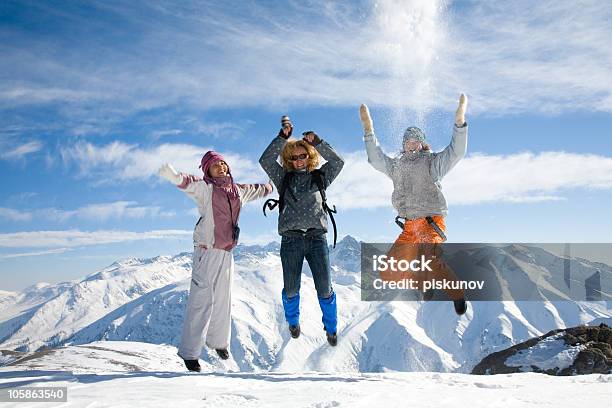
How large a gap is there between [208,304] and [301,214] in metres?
2.45

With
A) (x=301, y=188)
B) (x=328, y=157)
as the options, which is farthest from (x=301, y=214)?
(x=328, y=157)

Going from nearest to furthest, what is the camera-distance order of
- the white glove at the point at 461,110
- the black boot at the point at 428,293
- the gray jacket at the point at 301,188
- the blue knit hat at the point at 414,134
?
the white glove at the point at 461,110 < the gray jacket at the point at 301,188 < the black boot at the point at 428,293 < the blue knit hat at the point at 414,134

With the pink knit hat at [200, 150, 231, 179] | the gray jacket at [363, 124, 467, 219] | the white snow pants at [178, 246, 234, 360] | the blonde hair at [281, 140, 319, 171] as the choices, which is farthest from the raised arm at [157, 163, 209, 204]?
the gray jacket at [363, 124, 467, 219]

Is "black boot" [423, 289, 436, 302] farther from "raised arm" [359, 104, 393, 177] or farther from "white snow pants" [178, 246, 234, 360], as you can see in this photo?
"white snow pants" [178, 246, 234, 360]

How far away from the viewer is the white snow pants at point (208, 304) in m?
9.22

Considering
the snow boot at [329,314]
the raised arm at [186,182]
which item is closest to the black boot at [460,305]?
the snow boot at [329,314]

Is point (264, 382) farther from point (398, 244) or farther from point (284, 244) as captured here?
point (398, 244)

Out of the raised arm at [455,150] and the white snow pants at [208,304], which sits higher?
the raised arm at [455,150]

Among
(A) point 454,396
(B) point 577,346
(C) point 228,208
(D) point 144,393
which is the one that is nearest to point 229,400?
(D) point 144,393

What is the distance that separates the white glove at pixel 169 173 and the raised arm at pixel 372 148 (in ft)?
12.1

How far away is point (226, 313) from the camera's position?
9.59m

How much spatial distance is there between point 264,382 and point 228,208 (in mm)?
3377

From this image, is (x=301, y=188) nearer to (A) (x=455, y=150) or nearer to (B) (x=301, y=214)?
(B) (x=301, y=214)

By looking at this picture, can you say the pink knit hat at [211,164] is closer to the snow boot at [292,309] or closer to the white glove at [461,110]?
the snow boot at [292,309]
